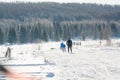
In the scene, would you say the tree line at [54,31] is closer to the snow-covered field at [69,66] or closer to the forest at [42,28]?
the forest at [42,28]

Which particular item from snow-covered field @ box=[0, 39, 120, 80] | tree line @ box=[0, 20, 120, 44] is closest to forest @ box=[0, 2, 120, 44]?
tree line @ box=[0, 20, 120, 44]

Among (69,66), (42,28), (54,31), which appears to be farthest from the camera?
(54,31)

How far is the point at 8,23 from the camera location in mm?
162875

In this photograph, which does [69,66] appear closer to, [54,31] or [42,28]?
[42,28]

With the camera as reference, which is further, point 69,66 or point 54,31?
point 54,31

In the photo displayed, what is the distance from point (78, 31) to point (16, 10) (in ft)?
126

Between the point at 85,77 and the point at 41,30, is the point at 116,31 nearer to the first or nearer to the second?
the point at 41,30

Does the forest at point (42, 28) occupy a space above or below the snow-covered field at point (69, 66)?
above

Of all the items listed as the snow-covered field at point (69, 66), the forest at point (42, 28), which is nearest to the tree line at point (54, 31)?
the forest at point (42, 28)

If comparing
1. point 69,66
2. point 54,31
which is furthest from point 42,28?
point 69,66

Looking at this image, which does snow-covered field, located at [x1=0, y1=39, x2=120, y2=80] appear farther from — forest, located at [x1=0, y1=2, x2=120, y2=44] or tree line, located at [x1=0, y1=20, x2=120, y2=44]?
tree line, located at [x1=0, y1=20, x2=120, y2=44]

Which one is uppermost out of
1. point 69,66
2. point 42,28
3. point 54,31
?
point 42,28

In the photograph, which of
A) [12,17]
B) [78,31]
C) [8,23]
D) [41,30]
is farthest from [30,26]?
[12,17]

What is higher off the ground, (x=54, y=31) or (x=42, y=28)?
(x=42, y=28)
